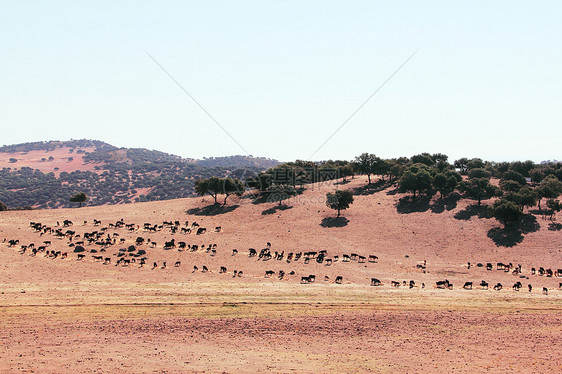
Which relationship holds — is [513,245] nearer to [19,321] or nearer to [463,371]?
[463,371]

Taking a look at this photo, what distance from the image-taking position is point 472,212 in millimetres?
82938

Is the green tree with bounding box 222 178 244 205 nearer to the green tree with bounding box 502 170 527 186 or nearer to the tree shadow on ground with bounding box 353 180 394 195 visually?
the tree shadow on ground with bounding box 353 180 394 195

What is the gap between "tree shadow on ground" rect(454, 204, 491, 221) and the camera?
80.9 meters

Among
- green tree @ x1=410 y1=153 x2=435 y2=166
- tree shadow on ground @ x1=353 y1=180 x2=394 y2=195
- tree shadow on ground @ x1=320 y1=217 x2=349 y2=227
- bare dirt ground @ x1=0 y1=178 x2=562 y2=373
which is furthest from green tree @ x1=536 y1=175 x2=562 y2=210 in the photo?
green tree @ x1=410 y1=153 x2=435 y2=166

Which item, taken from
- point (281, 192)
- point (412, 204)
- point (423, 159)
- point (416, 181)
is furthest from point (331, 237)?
point (423, 159)

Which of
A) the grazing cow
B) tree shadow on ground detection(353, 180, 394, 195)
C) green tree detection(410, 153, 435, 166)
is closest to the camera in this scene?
the grazing cow

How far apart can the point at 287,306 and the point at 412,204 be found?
5998 cm

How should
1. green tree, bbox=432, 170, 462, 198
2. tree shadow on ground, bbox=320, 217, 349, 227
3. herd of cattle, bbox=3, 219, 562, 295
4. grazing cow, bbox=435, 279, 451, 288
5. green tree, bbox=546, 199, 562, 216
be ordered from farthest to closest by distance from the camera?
1. green tree, bbox=432, 170, 462, 198
2. tree shadow on ground, bbox=320, 217, 349, 227
3. green tree, bbox=546, 199, 562, 216
4. herd of cattle, bbox=3, 219, 562, 295
5. grazing cow, bbox=435, 279, 451, 288

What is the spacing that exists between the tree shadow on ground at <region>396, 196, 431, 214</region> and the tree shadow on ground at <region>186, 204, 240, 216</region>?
1654 inches

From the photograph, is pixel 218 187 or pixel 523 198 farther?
pixel 218 187

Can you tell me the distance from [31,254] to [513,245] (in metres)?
82.9

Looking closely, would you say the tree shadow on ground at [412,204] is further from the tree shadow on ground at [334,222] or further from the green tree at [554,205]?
the green tree at [554,205]

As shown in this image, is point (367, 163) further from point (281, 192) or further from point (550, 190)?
point (550, 190)

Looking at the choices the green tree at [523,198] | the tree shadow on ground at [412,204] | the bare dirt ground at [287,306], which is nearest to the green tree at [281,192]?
the bare dirt ground at [287,306]
